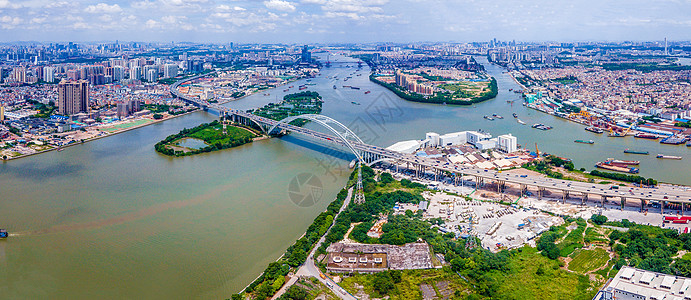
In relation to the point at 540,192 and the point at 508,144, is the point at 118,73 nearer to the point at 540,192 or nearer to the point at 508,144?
the point at 508,144

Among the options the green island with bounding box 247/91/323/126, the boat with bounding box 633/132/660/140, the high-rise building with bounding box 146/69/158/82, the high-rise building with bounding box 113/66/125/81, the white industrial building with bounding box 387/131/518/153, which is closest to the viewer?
the white industrial building with bounding box 387/131/518/153

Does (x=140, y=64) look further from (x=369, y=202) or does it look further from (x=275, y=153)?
(x=369, y=202)

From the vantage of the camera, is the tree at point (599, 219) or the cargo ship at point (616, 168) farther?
the cargo ship at point (616, 168)

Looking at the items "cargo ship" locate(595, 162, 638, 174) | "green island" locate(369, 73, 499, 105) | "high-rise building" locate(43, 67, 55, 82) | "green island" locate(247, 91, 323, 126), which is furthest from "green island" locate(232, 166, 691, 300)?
"high-rise building" locate(43, 67, 55, 82)

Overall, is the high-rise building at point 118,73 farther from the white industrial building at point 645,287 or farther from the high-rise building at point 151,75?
the white industrial building at point 645,287

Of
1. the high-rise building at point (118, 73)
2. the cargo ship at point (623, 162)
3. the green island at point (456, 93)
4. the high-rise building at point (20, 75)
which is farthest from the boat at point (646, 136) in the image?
the high-rise building at point (20, 75)

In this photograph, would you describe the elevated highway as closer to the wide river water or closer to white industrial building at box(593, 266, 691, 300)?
the wide river water

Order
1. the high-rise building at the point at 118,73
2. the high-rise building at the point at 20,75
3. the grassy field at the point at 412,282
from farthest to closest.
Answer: the high-rise building at the point at 118,73 < the high-rise building at the point at 20,75 < the grassy field at the point at 412,282
